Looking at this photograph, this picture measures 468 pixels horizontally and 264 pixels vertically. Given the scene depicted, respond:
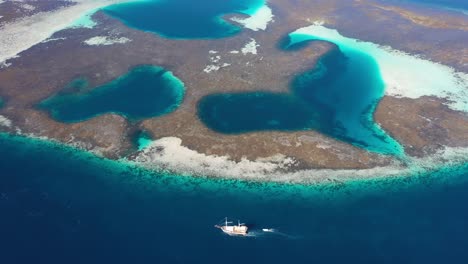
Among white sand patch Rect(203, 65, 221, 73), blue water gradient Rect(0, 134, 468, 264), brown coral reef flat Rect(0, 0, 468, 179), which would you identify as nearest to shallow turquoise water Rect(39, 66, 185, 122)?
brown coral reef flat Rect(0, 0, 468, 179)

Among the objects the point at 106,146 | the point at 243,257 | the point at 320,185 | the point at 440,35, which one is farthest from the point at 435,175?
the point at 440,35

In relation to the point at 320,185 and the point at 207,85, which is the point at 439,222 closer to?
the point at 320,185

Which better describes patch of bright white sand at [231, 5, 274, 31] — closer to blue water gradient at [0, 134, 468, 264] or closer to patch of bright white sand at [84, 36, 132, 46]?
patch of bright white sand at [84, 36, 132, 46]

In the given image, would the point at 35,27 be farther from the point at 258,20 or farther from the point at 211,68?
the point at 258,20

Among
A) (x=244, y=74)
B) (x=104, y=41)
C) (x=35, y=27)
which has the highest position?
(x=35, y=27)

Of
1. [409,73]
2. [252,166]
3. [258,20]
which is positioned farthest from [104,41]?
[409,73]

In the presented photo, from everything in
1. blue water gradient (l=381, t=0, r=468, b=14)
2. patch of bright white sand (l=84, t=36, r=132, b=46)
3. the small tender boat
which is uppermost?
blue water gradient (l=381, t=0, r=468, b=14)

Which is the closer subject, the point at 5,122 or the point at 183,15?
the point at 5,122
